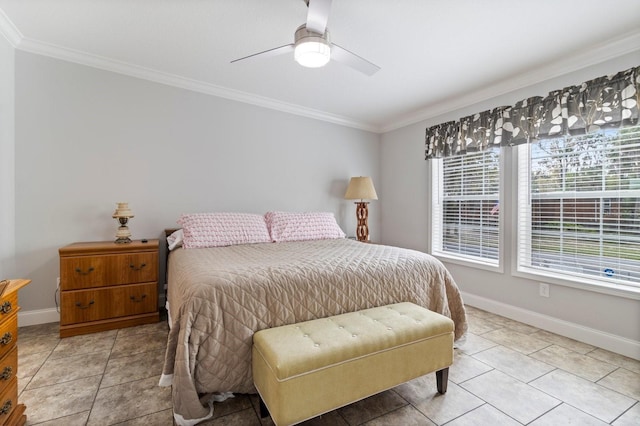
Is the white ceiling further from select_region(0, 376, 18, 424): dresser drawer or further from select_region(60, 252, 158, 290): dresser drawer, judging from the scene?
select_region(0, 376, 18, 424): dresser drawer

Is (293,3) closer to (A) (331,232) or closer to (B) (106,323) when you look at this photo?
(A) (331,232)

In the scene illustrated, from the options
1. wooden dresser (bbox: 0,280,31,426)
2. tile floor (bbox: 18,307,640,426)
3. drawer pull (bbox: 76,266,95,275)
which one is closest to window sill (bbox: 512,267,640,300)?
tile floor (bbox: 18,307,640,426)

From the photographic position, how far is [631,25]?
6.67ft

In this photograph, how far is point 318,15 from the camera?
163 cm

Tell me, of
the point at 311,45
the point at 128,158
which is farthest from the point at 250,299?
the point at 128,158

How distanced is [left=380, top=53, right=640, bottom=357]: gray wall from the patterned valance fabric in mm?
139

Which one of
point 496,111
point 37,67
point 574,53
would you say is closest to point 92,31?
point 37,67

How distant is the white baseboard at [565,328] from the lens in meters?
2.16

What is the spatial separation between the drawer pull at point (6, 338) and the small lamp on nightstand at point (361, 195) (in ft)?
10.5

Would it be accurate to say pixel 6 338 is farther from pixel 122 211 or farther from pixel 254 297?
pixel 122 211

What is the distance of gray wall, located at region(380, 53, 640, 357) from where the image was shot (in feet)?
7.39

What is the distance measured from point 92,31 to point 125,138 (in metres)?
0.91

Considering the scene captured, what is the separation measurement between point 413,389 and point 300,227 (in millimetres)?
1880

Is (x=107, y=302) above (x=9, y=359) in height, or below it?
below
